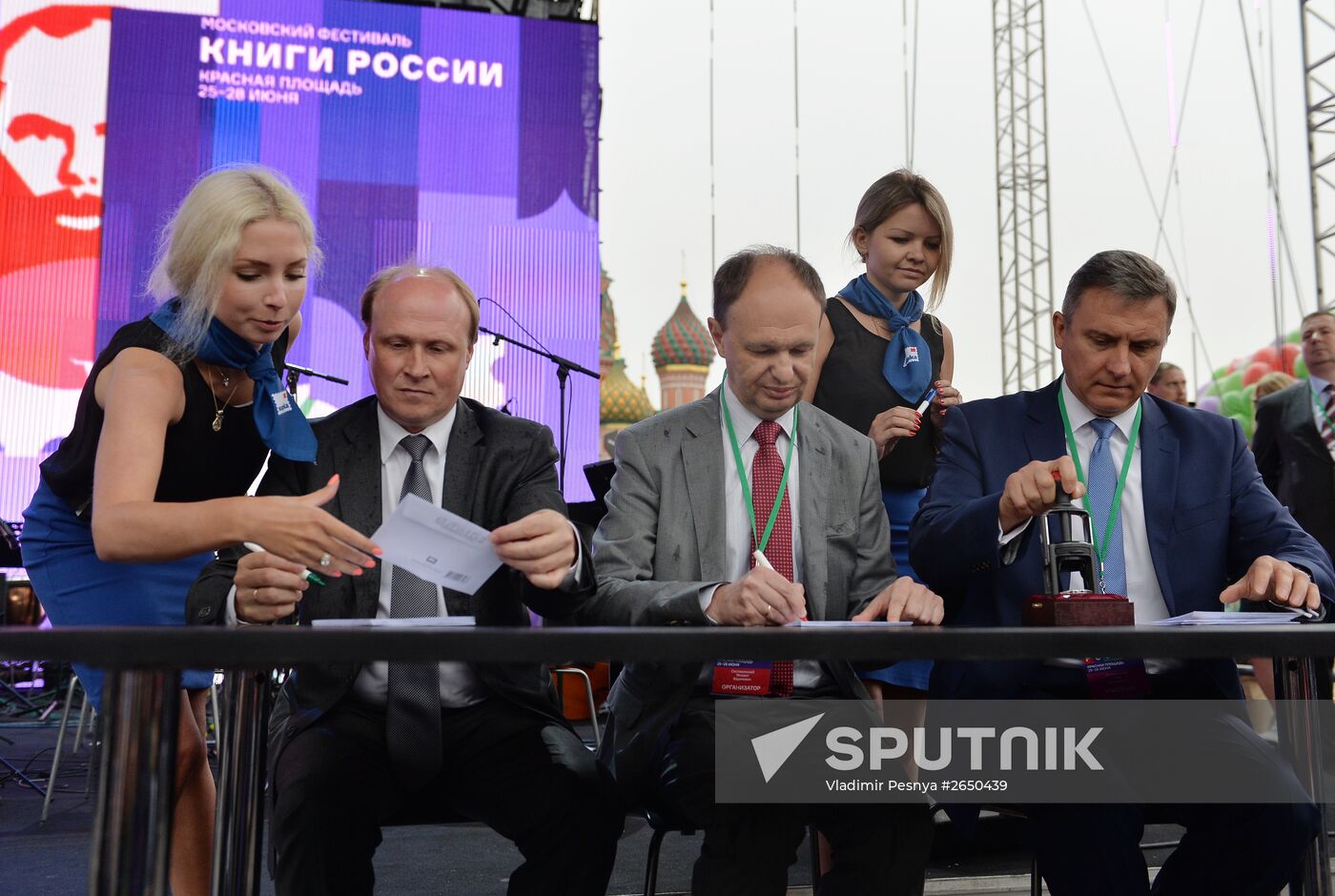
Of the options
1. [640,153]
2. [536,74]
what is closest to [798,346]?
[536,74]

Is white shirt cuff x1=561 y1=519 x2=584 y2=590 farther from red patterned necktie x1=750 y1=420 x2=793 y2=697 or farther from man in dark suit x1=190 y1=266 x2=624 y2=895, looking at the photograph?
red patterned necktie x1=750 y1=420 x2=793 y2=697

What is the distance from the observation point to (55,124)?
8.58 m

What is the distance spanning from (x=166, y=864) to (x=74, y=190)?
8.55m

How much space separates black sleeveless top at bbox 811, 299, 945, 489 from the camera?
2678 millimetres

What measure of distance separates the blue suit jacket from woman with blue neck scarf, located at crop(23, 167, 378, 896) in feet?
3.55

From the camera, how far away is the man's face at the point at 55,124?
8492mm

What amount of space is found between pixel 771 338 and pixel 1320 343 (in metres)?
3.43

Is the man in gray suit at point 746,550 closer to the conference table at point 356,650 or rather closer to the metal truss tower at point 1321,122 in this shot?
the conference table at point 356,650

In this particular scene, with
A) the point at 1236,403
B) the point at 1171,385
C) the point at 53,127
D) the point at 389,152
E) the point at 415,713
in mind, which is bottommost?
the point at 415,713

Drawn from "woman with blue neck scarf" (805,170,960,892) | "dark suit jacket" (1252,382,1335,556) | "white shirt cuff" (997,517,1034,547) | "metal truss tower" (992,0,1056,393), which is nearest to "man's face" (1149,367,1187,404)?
"dark suit jacket" (1252,382,1335,556)

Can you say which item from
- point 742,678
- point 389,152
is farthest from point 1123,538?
point 389,152

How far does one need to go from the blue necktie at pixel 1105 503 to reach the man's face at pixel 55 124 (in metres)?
8.34

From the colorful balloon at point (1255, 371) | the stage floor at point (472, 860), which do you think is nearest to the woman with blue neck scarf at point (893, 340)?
the stage floor at point (472, 860)

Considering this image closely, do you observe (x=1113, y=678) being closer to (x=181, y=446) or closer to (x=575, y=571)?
(x=575, y=571)
